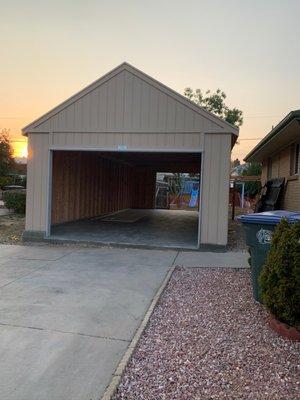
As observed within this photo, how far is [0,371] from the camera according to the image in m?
3.38

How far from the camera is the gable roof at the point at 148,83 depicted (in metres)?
9.34

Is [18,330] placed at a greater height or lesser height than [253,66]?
lesser

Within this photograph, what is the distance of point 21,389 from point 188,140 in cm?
731

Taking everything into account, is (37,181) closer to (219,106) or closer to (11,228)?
(11,228)

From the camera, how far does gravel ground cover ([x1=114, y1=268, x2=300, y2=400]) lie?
10.3 ft

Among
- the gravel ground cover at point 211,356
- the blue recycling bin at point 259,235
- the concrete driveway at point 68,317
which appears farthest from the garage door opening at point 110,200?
the gravel ground cover at point 211,356

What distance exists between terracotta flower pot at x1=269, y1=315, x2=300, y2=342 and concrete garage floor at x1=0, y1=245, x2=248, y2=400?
1507mm

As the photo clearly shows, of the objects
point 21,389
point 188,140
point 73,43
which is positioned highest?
point 73,43

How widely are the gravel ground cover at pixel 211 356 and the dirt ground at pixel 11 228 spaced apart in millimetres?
6231

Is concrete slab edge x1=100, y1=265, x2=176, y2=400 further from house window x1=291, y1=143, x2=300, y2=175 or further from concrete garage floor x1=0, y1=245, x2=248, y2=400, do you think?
house window x1=291, y1=143, x2=300, y2=175

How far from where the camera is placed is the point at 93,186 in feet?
52.6

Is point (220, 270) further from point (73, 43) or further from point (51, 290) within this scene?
point (73, 43)

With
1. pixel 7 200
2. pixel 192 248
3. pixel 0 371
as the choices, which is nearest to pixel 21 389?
pixel 0 371

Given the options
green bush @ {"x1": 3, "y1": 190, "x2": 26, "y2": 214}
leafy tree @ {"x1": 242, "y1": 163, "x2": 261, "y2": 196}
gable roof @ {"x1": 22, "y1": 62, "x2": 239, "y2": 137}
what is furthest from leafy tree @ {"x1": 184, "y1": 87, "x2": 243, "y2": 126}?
gable roof @ {"x1": 22, "y1": 62, "x2": 239, "y2": 137}
